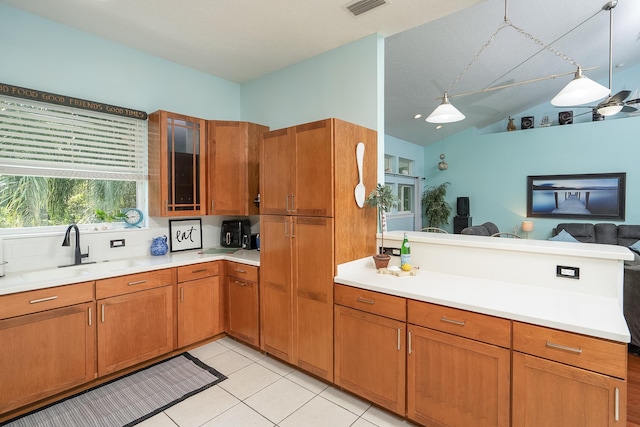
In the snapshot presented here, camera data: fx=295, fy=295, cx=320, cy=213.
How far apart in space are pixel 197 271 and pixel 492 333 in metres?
2.50

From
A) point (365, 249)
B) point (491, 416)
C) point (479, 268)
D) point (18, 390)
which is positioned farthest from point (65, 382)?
point (479, 268)

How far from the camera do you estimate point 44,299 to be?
2037 mm

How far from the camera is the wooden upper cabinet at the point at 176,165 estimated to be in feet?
9.64

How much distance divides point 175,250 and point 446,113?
3137 millimetres

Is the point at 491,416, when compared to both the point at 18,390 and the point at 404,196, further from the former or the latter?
the point at 404,196

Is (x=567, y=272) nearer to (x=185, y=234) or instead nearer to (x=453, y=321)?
(x=453, y=321)

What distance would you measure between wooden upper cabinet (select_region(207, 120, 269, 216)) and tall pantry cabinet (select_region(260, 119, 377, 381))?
0.69m

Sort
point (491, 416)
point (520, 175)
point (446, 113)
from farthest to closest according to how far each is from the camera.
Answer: point (520, 175)
point (446, 113)
point (491, 416)

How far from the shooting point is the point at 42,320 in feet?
6.68

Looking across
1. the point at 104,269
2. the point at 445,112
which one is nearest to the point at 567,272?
the point at 445,112

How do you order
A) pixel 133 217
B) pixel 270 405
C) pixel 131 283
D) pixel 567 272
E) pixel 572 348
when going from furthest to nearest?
pixel 133 217 → pixel 131 283 → pixel 270 405 → pixel 567 272 → pixel 572 348

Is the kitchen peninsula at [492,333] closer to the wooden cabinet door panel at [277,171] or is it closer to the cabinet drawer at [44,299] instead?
the wooden cabinet door panel at [277,171]

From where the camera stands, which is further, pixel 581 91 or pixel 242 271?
pixel 242 271

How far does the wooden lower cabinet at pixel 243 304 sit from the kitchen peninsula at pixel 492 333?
0.96 m
